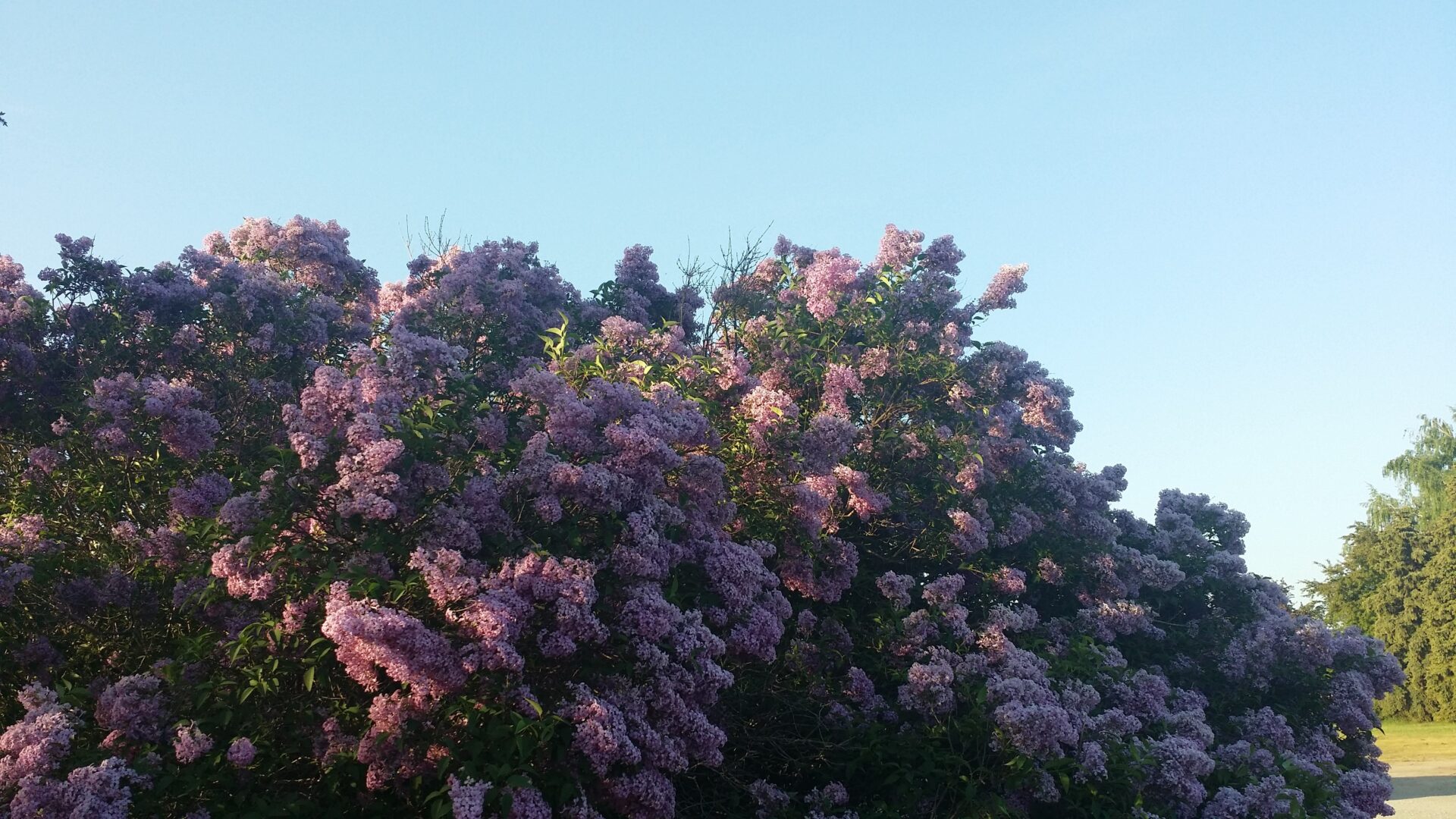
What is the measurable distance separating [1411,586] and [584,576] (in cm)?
4685

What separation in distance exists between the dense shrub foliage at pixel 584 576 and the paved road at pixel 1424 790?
8.51 metres

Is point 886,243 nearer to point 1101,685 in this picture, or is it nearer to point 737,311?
point 737,311

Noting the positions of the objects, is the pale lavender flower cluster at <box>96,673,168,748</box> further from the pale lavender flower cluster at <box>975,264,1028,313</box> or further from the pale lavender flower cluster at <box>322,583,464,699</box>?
the pale lavender flower cluster at <box>975,264,1028,313</box>

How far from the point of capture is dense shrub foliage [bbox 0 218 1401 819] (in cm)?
596

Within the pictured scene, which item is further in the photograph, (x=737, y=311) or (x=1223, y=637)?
(x=737, y=311)

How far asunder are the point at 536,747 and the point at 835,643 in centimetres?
383

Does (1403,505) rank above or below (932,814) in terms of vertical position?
above

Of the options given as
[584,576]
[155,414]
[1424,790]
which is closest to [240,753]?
[584,576]

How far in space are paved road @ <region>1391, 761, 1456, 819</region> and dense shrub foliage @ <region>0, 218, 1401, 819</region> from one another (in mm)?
8515

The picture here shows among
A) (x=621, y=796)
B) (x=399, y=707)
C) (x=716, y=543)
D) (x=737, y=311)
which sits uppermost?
(x=737, y=311)

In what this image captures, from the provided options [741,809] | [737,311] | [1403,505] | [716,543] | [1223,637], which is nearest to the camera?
[716,543]

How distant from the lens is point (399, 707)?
19.0 feet

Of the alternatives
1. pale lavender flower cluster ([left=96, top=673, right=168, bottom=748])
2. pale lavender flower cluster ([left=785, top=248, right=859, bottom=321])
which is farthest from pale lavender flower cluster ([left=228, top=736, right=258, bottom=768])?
pale lavender flower cluster ([left=785, top=248, right=859, bottom=321])

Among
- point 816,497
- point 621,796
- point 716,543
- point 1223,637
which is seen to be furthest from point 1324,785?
point 621,796
